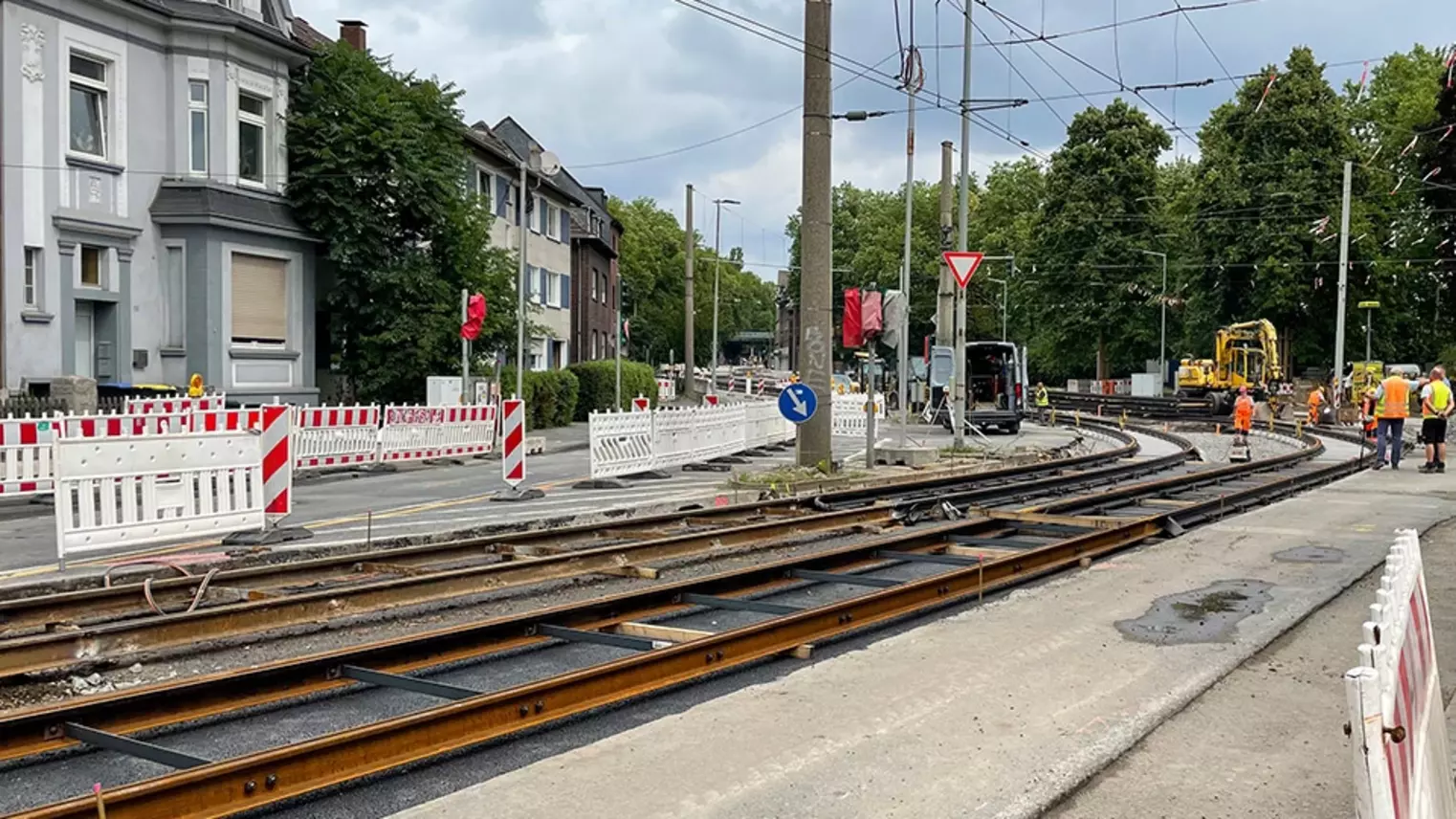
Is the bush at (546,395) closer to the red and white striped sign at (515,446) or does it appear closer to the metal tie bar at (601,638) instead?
the red and white striped sign at (515,446)

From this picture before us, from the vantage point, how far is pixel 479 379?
29.7 m

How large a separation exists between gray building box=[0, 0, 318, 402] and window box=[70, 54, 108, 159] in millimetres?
29

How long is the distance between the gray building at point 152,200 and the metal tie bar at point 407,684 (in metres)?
18.1

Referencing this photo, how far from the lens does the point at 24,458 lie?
16.0 metres

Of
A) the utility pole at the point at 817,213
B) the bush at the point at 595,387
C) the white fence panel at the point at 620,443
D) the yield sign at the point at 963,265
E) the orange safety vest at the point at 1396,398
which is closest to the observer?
the utility pole at the point at 817,213

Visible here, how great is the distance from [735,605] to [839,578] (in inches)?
60.2

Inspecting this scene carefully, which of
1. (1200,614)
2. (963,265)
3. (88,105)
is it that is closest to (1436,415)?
(963,265)

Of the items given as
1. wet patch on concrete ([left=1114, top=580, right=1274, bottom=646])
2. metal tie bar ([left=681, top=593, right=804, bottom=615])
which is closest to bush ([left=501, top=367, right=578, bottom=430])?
metal tie bar ([left=681, top=593, right=804, bottom=615])

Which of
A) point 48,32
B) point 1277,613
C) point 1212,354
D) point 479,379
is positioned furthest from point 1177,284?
point 1277,613

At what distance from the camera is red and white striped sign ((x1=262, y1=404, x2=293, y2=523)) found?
12672mm

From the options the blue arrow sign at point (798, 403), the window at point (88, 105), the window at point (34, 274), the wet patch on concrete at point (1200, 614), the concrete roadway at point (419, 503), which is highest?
the window at point (88, 105)

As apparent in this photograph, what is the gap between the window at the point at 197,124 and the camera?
2478cm

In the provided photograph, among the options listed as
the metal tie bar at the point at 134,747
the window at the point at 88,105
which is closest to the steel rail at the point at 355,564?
the metal tie bar at the point at 134,747

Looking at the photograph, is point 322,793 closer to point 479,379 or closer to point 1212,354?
point 479,379
